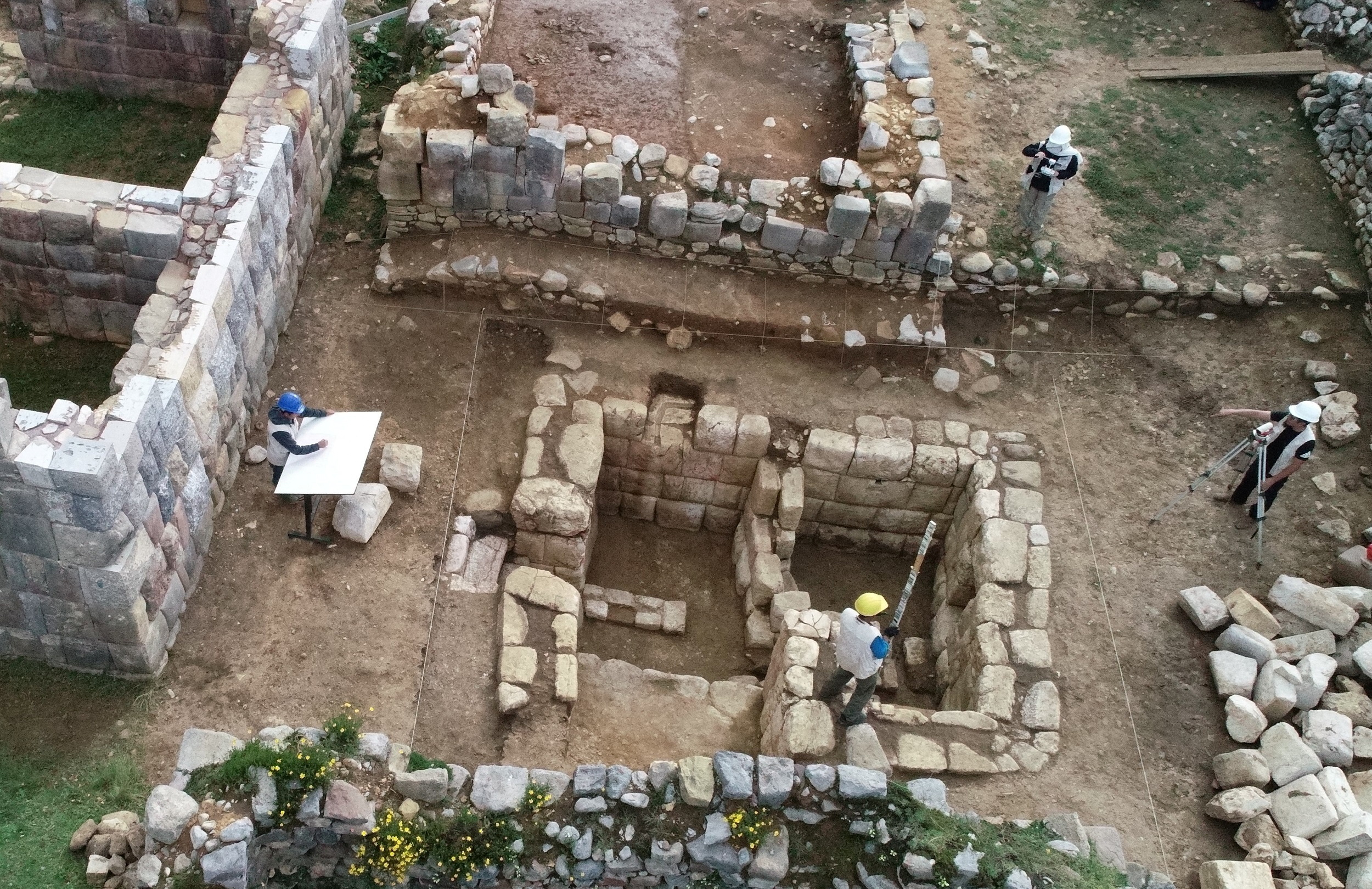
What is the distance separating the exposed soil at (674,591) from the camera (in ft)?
34.3

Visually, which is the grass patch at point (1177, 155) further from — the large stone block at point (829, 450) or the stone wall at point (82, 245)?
the stone wall at point (82, 245)

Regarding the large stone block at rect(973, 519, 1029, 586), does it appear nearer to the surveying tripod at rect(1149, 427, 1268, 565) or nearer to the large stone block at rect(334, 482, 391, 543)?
the surveying tripod at rect(1149, 427, 1268, 565)

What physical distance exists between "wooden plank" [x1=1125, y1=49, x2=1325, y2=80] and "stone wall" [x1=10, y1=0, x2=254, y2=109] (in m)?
10.4

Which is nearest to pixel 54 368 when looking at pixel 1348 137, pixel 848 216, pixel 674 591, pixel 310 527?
pixel 310 527

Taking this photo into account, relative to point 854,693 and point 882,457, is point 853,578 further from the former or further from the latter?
point 854,693

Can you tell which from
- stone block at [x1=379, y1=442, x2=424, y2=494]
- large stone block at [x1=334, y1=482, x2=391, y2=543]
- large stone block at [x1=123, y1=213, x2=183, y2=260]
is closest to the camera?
large stone block at [x1=334, y1=482, x2=391, y2=543]

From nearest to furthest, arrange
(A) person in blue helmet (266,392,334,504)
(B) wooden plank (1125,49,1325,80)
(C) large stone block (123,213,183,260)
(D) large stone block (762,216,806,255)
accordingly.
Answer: (A) person in blue helmet (266,392,334,504)
(C) large stone block (123,213,183,260)
(D) large stone block (762,216,806,255)
(B) wooden plank (1125,49,1325,80)

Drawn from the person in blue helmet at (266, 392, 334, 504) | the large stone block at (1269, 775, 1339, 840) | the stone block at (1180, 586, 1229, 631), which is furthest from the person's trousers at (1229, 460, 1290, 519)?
the person in blue helmet at (266, 392, 334, 504)

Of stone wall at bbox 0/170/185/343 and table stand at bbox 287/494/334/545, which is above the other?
stone wall at bbox 0/170/185/343

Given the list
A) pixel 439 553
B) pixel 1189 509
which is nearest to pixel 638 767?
pixel 439 553

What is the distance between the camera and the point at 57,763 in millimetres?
7672

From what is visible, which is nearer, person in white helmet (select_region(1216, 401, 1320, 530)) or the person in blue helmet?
the person in blue helmet

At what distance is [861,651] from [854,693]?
0.55 metres

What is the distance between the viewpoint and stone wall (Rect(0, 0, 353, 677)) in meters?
7.10
